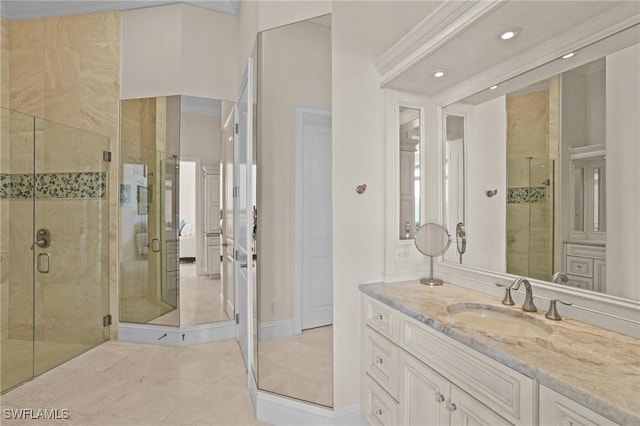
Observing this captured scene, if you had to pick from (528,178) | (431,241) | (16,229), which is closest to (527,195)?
(528,178)

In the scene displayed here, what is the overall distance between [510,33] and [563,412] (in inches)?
57.1

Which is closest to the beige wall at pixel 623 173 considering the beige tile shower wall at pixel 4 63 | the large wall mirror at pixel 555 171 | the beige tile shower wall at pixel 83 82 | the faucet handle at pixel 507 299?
the large wall mirror at pixel 555 171

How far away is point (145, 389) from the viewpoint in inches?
93.3

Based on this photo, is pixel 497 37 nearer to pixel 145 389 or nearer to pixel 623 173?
pixel 623 173

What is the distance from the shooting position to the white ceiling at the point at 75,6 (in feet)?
10.3

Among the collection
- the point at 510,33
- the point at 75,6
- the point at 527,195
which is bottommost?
the point at 527,195

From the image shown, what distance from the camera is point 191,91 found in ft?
10.5

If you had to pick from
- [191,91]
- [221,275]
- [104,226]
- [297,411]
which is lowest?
[297,411]

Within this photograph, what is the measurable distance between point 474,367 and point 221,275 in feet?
8.62

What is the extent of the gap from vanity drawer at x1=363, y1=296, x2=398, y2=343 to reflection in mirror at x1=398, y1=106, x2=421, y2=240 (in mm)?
491

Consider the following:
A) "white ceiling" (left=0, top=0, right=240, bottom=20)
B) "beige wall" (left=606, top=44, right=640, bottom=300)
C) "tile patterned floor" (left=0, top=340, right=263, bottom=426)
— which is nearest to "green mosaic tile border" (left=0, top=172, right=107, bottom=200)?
"tile patterned floor" (left=0, top=340, right=263, bottom=426)

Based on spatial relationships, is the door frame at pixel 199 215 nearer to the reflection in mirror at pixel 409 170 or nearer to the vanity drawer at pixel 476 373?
the reflection in mirror at pixel 409 170

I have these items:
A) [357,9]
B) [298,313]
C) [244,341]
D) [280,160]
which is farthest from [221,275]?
[357,9]

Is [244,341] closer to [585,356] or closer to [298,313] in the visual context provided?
[298,313]
